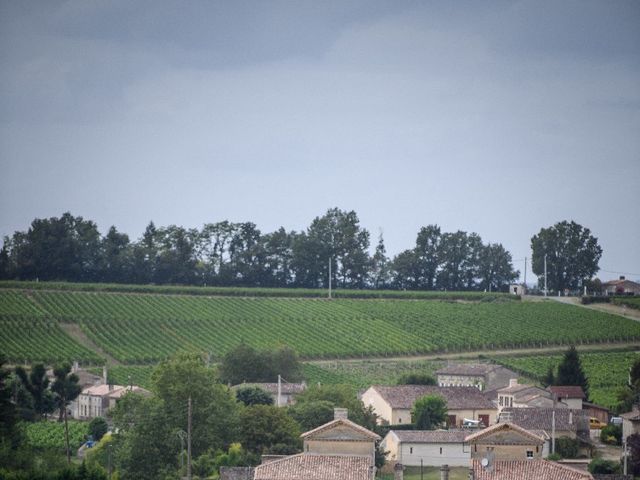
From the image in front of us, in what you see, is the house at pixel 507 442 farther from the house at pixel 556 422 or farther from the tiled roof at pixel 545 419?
the tiled roof at pixel 545 419

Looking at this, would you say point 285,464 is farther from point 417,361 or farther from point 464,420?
point 417,361

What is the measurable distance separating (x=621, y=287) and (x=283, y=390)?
8176cm

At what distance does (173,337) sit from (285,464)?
72134mm

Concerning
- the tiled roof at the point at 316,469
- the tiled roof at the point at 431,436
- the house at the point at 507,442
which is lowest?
the tiled roof at the point at 431,436

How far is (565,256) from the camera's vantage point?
6900 inches

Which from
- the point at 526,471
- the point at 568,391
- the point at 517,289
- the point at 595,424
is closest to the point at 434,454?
the point at 595,424

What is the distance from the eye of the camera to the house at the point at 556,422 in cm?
8238

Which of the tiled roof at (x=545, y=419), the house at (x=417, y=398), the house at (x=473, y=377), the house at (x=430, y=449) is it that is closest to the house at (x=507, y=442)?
the house at (x=430, y=449)

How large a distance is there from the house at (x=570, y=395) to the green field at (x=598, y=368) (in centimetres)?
354

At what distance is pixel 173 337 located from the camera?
126688mm

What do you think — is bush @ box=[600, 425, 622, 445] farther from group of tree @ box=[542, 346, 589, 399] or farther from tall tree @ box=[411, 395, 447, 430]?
group of tree @ box=[542, 346, 589, 399]

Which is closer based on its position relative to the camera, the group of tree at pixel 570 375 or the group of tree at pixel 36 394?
the group of tree at pixel 36 394

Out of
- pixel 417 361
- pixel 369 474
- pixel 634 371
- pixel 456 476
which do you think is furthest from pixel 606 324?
pixel 369 474

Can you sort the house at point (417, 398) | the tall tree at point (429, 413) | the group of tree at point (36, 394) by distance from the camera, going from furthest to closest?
1. the house at point (417, 398)
2. the tall tree at point (429, 413)
3. the group of tree at point (36, 394)
